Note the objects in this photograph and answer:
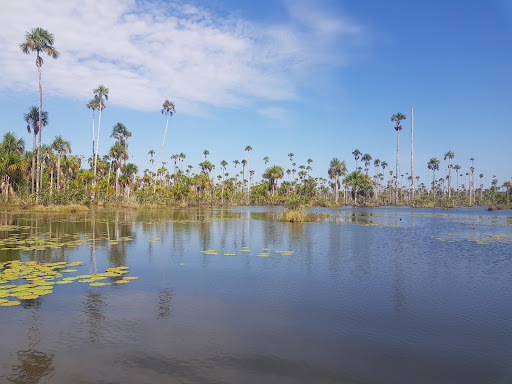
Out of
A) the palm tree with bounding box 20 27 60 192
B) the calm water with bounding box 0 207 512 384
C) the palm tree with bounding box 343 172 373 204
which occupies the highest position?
the palm tree with bounding box 20 27 60 192

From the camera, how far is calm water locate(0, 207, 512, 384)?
5.93m

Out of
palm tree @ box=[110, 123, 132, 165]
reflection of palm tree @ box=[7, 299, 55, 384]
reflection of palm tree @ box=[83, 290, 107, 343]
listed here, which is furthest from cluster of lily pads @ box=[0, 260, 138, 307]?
palm tree @ box=[110, 123, 132, 165]

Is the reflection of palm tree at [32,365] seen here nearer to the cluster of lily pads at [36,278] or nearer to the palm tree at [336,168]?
the cluster of lily pads at [36,278]

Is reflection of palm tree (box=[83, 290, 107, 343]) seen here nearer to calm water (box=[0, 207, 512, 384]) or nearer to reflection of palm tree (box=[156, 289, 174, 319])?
calm water (box=[0, 207, 512, 384])

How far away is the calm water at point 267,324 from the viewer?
593 centimetres

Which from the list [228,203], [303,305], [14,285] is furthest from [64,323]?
[228,203]

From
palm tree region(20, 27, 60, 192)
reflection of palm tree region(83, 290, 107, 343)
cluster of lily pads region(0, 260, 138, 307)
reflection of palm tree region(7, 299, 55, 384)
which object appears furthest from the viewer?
palm tree region(20, 27, 60, 192)

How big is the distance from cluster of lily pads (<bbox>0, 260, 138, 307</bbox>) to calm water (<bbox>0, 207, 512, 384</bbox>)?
1.57ft

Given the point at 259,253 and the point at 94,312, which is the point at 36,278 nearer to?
the point at 94,312

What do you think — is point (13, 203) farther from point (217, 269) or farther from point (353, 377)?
point (353, 377)

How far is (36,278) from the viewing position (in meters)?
11.5

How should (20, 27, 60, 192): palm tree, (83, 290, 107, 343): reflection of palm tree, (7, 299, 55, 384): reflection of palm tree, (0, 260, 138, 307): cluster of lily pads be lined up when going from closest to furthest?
(7, 299, 55, 384): reflection of palm tree → (83, 290, 107, 343): reflection of palm tree → (0, 260, 138, 307): cluster of lily pads → (20, 27, 60, 192): palm tree

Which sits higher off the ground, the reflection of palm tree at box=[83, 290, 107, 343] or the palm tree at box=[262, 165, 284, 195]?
the palm tree at box=[262, 165, 284, 195]

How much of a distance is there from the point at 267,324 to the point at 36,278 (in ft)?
28.1
